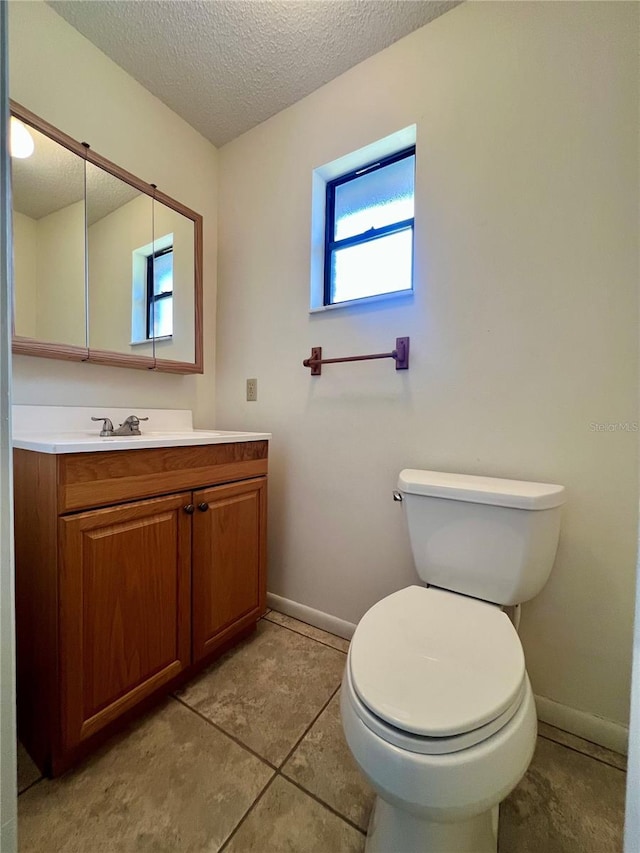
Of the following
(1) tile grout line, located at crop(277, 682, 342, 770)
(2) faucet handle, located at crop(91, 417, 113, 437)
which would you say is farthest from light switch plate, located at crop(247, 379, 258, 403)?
(1) tile grout line, located at crop(277, 682, 342, 770)

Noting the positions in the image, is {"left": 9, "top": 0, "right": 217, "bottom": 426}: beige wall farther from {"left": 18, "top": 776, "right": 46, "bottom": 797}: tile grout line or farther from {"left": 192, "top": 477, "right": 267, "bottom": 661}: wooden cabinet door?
{"left": 18, "top": 776, "right": 46, "bottom": 797}: tile grout line

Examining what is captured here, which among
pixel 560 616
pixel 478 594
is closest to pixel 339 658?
pixel 478 594

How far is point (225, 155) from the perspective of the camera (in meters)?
1.79

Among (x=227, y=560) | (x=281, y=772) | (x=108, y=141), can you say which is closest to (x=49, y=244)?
(x=108, y=141)

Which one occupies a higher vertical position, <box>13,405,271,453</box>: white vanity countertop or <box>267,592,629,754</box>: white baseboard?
<box>13,405,271,453</box>: white vanity countertop

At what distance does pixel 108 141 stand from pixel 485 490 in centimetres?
194

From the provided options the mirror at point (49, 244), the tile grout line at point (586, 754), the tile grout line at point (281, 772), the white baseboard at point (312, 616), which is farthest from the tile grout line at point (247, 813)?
the mirror at point (49, 244)

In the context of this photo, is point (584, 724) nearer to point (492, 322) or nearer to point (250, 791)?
point (250, 791)

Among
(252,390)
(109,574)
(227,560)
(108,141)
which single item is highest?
(108,141)

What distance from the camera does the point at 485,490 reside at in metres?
0.95

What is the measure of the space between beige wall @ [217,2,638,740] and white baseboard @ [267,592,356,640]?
0.10 feet

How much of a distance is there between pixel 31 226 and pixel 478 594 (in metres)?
1.88

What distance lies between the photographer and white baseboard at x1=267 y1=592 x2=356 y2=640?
146cm

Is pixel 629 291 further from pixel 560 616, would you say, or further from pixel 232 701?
pixel 232 701
